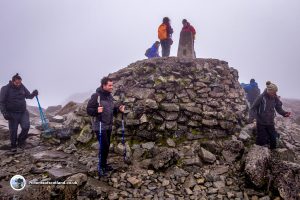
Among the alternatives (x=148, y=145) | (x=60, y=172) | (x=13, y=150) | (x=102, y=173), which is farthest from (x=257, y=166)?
(x=13, y=150)

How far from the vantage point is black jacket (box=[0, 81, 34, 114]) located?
10344 millimetres

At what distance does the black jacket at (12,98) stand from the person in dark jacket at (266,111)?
10089 millimetres

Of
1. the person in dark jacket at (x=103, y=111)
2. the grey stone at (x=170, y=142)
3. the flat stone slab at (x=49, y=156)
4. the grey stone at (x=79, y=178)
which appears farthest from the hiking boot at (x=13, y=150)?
the grey stone at (x=170, y=142)

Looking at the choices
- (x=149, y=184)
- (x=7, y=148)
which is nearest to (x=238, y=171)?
(x=149, y=184)

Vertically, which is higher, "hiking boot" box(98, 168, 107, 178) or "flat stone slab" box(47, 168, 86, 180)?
"flat stone slab" box(47, 168, 86, 180)

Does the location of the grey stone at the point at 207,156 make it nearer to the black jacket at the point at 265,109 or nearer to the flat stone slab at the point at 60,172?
the black jacket at the point at 265,109

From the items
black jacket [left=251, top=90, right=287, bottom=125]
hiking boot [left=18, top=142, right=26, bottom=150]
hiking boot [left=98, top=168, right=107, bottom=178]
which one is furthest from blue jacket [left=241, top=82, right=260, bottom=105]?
hiking boot [left=18, top=142, right=26, bottom=150]

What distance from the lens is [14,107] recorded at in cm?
1068

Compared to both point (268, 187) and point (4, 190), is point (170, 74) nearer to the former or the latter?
point (268, 187)

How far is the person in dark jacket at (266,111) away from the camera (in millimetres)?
9930

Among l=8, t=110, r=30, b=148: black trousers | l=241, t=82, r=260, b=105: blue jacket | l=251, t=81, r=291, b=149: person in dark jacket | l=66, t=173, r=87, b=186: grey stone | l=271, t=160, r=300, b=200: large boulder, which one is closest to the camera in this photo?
l=66, t=173, r=87, b=186: grey stone

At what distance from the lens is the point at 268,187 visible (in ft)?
26.7

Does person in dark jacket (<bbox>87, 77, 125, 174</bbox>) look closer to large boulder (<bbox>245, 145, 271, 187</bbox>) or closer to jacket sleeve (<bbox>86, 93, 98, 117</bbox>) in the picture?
jacket sleeve (<bbox>86, 93, 98, 117</bbox>)

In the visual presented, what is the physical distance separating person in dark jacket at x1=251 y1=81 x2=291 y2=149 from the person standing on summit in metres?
7.55
